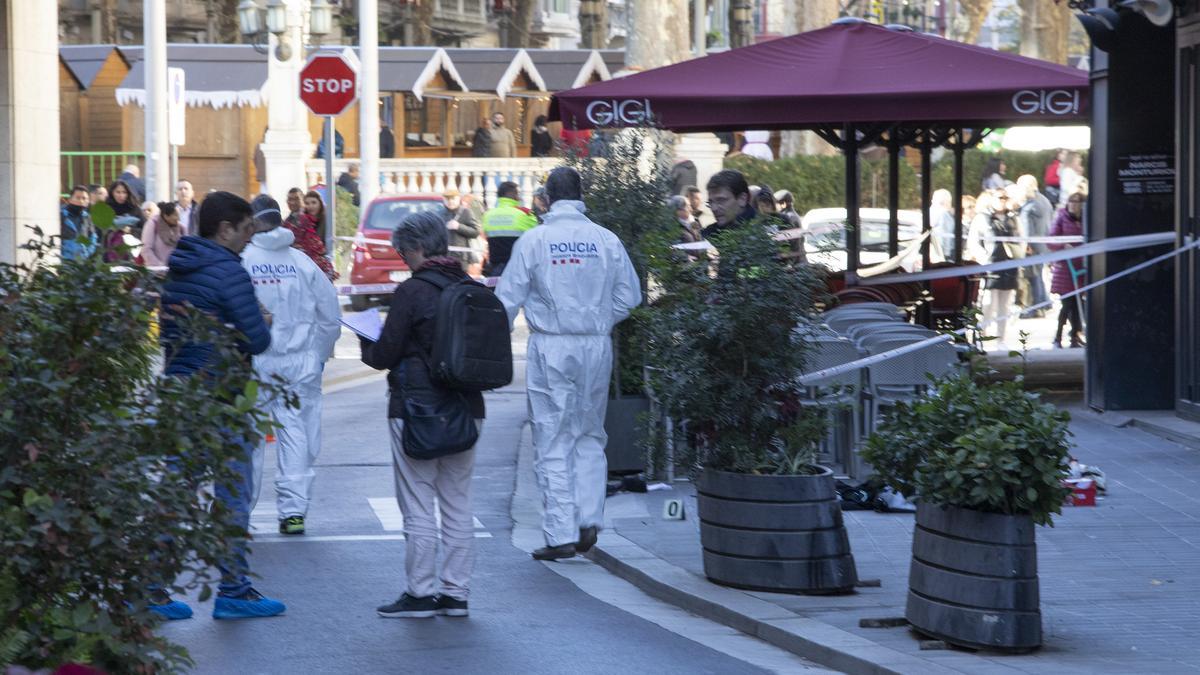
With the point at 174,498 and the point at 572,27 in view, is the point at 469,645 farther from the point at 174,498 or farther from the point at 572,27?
the point at 572,27

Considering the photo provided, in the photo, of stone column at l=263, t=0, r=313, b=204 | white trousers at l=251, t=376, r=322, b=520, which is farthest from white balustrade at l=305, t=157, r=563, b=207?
white trousers at l=251, t=376, r=322, b=520

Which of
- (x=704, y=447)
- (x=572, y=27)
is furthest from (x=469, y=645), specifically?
(x=572, y=27)

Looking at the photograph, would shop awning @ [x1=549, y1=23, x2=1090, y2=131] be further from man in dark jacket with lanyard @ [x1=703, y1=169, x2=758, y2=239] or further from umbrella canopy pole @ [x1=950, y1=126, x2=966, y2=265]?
umbrella canopy pole @ [x1=950, y1=126, x2=966, y2=265]

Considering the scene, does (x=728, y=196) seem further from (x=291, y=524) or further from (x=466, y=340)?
(x=291, y=524)

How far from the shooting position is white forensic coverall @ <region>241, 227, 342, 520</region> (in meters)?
9.89

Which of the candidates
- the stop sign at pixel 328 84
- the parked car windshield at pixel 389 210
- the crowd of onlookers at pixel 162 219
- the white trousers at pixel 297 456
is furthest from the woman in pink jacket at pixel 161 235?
the white trousers at pixel 297 456

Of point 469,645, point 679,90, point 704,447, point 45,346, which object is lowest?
point 469,645

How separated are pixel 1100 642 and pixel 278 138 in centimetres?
2760

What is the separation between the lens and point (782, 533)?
7797mm

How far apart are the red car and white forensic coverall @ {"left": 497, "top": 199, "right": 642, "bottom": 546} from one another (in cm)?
1520

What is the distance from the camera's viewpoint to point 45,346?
487cm

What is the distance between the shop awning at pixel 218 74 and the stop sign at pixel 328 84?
64.8 feet

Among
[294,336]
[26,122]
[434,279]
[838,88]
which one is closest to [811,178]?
[26,122]

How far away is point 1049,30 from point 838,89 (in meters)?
34.4
